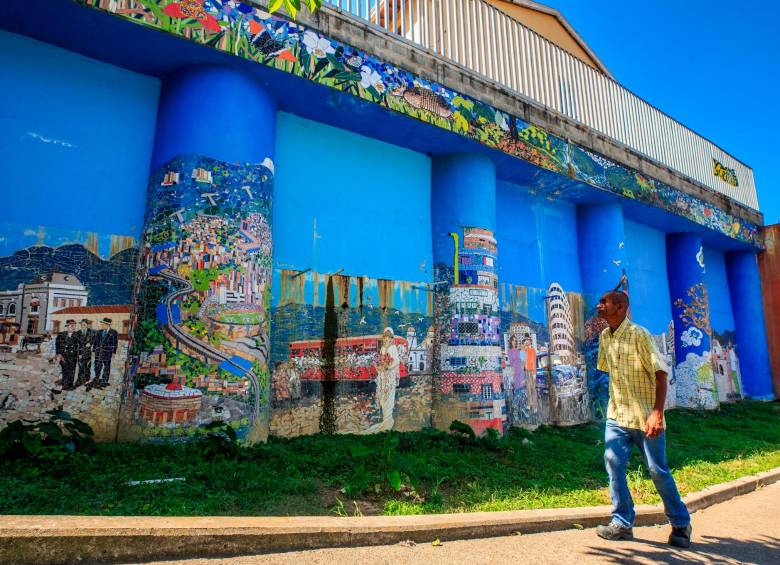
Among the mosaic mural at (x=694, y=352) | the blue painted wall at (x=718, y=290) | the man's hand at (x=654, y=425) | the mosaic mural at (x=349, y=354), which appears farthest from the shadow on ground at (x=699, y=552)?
the blue painted wall at (x=718, y=290)

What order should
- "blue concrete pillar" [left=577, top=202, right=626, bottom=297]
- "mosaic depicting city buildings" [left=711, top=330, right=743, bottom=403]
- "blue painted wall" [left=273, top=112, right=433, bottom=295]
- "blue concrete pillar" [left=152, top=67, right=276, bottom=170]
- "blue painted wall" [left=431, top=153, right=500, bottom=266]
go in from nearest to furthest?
1. "blue concrete pillar" [left=152, top=67, right=276, bottom=170]
2. "blue painted wall" [left=273, top=112, right=433, bottom=295]
3. "blue painted wall" [left=431, top=153, right=500, bottom=266]
4. "blue concrete pillar" [left=577, top=202, right=626, bottom=297]
5. "mosaic depicting city buildings" [left=711, top=330, right=743, bottom=403]

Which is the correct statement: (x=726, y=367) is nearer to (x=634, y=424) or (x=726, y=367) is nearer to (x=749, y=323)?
(x=749, y=323)

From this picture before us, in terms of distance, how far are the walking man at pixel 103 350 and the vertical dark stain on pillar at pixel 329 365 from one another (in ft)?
8.11

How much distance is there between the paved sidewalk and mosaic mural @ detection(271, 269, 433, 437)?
3240 mm

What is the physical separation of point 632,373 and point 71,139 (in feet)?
19.8

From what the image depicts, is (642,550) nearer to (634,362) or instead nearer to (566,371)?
(634,362)

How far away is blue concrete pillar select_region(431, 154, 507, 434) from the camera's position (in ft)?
24.7

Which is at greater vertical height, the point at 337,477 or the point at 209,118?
the point at 209,118

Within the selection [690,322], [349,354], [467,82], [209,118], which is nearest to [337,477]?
[349,354]

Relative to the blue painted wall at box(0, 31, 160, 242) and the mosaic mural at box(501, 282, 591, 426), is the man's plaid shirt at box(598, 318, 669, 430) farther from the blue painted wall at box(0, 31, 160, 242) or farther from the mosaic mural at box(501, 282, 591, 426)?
the blue painted wall at box(0, 31, 160, 242)

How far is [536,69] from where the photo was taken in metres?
9.25

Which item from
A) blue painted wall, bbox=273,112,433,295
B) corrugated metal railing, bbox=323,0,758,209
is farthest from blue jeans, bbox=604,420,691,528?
corrugated metal railing, bbox=323,0,758,209

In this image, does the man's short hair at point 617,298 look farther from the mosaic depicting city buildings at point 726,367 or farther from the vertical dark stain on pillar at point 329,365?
the mosaic depicting city buildings at point 726,367

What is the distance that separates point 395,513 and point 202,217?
3.68 metres
